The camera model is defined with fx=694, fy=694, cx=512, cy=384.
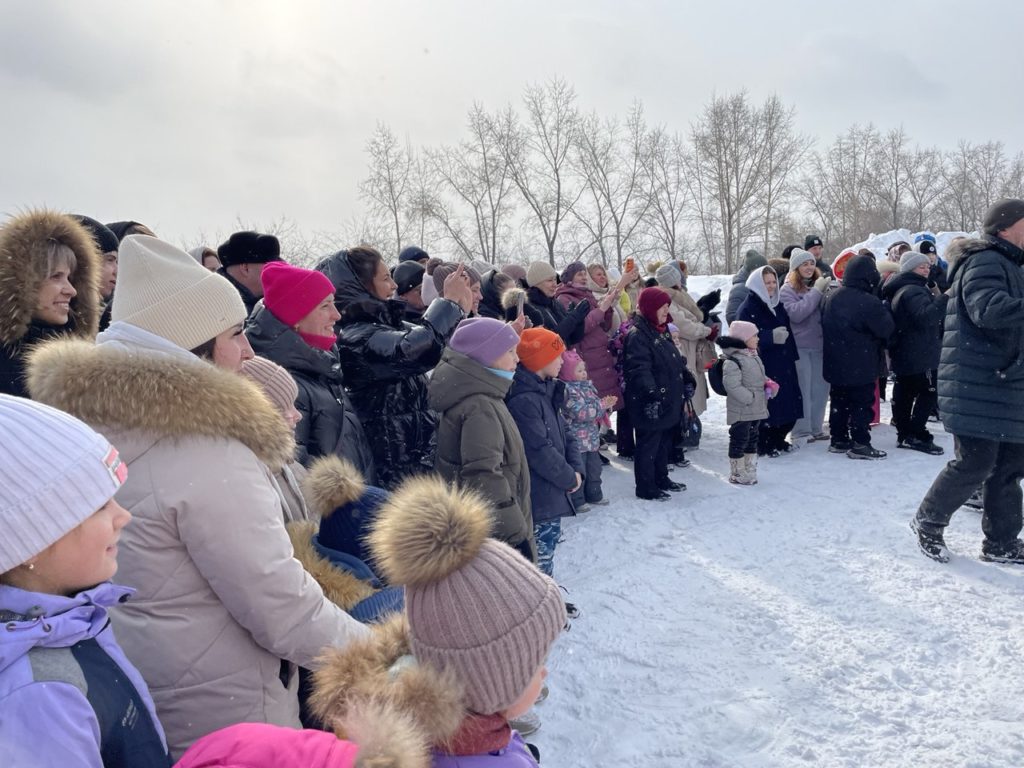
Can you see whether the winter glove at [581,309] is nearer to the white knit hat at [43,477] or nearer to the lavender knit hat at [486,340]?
the lavender knit hat at [486,340]

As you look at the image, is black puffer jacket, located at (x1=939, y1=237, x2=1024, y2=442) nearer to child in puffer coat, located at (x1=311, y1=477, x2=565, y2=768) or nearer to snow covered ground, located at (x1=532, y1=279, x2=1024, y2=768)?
snow covered ground, located at (x1=532, y1=279, x2=1024, y2=768)

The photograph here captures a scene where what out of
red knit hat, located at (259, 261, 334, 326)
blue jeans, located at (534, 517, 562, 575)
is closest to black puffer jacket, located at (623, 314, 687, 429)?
blue jeans, located at (534, 517, 562, 575)

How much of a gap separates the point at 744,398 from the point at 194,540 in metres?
5.81

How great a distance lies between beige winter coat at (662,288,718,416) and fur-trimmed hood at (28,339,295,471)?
6.44m

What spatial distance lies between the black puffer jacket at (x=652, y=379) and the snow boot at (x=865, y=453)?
84.6 inches

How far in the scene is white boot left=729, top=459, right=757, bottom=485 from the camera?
6.55m

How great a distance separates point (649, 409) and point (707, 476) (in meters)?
1.22

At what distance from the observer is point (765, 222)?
109 ft

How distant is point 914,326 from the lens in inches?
279

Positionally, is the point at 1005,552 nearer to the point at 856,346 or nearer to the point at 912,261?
the point at 856,346

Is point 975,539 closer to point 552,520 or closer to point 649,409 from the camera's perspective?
point 649,409

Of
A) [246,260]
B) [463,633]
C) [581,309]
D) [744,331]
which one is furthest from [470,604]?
[744,331]

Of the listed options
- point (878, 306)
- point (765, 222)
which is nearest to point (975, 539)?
point (878, 306)

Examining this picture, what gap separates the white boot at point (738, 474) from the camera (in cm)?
655
